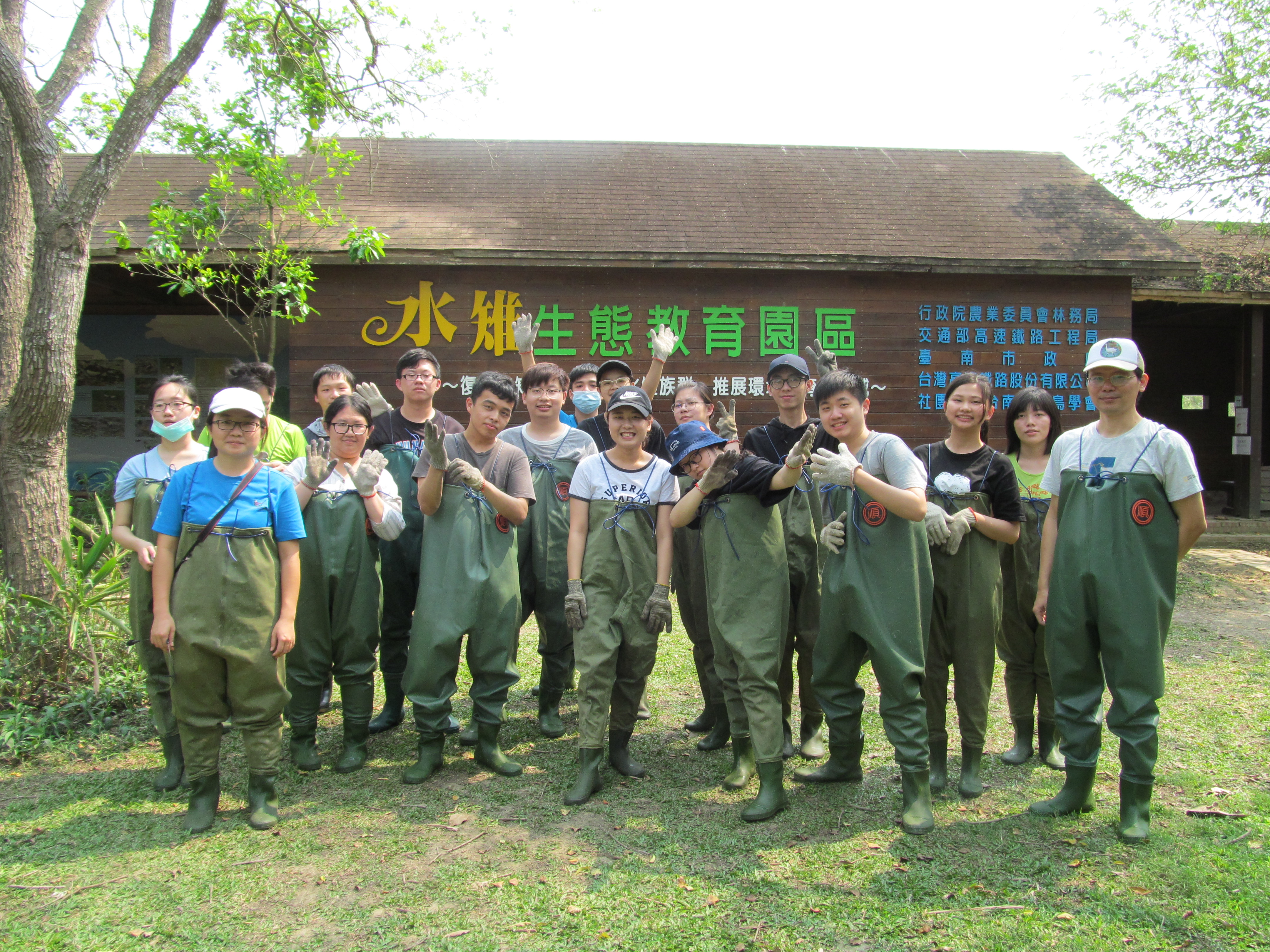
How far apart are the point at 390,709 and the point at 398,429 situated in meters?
1.62

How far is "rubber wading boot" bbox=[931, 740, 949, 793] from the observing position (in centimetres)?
382

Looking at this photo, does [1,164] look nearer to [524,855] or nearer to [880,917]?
[524,855]

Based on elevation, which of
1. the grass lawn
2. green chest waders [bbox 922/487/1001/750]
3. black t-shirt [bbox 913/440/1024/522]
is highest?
black t-shirt [bbox 913/440/1024/522]

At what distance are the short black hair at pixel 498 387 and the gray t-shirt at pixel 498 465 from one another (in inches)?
9.3

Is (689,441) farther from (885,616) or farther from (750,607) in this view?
(885,616)

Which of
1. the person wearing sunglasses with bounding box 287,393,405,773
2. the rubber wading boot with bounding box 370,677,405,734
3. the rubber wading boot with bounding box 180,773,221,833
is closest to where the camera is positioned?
the rubber wading boot with bounding box 180,773,221,833

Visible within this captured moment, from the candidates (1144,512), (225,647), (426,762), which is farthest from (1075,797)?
(225,647)

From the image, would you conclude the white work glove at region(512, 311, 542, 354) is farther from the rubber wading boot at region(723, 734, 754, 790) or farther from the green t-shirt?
the rubber wading boot at region(723, 734, 754, 790)

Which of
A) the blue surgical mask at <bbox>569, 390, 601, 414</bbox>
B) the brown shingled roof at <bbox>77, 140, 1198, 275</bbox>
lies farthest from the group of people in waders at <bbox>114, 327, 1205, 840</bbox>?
the brown shingled roof at <bbox>77, 140, 1198, 275</bbox>

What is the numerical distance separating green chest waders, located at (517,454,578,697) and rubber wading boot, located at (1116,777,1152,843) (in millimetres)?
2775

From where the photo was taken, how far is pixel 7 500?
16.8 ft

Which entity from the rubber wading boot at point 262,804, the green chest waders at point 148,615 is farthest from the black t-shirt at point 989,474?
the green chest waders at point 148,615

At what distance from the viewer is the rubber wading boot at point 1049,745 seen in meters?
4.14

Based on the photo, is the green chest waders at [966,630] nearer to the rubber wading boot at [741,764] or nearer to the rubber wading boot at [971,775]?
the rubber wading boot at [971,775]
